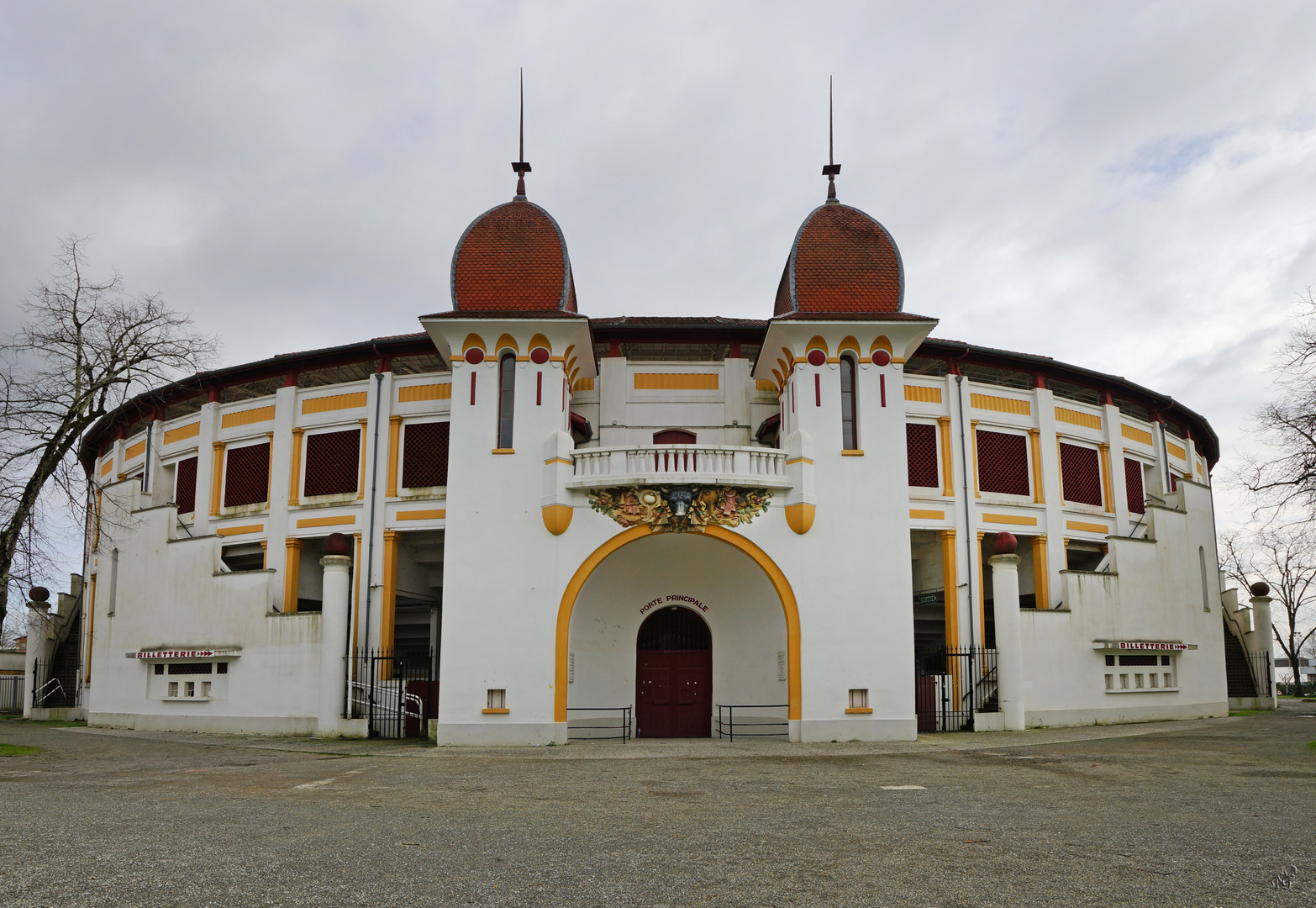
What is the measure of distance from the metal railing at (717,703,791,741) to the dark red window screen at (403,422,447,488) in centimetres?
975

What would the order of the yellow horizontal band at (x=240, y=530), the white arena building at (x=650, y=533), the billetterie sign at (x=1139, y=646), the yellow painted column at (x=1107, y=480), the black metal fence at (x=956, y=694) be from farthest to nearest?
the yellow painted column at (x=1107, y=480) → the yellow horizontal band at (x=240, y=530) → the billetterie sign at (x=1139, y=646) → the black metal fence at (x=956, y=694) → the white arena building at (x=650, y=533)

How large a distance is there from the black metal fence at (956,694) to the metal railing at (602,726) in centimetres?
665

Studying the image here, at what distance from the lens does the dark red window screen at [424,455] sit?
2706 cm

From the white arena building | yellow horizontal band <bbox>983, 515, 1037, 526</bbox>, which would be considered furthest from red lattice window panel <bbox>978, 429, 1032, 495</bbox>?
yellow horizontal band <bbox>983, 515, 1037, 526</bbox>

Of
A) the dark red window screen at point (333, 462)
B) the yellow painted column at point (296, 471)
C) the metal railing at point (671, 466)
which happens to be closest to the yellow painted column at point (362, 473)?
the dark red window screen at point (333, 462)

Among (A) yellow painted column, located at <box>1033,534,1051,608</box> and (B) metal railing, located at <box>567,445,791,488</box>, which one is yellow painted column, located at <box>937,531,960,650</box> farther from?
(B) metal railing, located at <box>567,445,791,488</box>

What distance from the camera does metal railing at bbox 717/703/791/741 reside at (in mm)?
21250

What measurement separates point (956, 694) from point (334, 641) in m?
14.4

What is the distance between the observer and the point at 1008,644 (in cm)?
2350

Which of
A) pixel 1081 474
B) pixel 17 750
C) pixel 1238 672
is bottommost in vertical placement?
pixel 17 750

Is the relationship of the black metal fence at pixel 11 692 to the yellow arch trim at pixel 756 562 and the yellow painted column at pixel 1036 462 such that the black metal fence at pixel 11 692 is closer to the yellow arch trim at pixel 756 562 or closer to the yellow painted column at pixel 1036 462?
the yellow arch trim at pixel 756 562

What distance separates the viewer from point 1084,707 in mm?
24672

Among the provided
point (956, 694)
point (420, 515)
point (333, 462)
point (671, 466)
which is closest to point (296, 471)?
point (333, 462)

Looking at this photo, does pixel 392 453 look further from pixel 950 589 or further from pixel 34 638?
pixel 34 638
